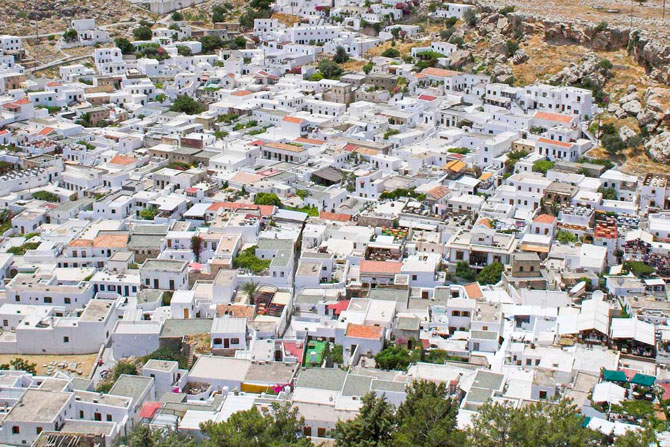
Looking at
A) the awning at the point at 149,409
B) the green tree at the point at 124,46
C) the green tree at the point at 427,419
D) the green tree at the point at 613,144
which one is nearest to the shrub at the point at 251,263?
the awning at the point at 149,409

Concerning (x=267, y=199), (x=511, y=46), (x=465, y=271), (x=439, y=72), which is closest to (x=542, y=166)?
(x=465, y=271)

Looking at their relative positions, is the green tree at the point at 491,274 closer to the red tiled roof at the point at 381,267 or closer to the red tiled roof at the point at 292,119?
the red tiled roof at the point at 381,267

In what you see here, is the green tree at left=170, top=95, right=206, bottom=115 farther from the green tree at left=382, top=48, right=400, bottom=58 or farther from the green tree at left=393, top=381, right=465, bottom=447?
the green tree at left=393, top=381, right=465, bottom=447

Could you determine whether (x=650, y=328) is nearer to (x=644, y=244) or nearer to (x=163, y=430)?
(x=644, y=244)

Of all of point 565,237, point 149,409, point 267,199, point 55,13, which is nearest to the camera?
point 149,409

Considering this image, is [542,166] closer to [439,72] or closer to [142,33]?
[439,72]

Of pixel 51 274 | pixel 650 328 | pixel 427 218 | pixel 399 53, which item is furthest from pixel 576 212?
pixel 399 53

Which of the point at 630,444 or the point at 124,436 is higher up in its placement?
the point at 630,444
